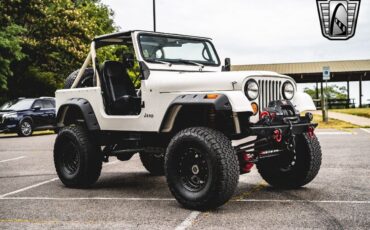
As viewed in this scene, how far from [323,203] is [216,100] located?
1.83 meters

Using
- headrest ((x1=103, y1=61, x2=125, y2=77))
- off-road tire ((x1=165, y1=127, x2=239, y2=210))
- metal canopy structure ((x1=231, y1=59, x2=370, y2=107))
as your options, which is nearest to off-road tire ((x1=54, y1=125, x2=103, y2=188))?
headrest ((x1=103, y1=61, x2=125, y2=77))

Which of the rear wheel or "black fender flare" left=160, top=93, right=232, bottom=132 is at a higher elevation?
"black fender flare" left=160, top=93, right=232, bottom=132

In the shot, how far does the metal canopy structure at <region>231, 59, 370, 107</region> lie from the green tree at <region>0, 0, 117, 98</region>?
1343 centimetres

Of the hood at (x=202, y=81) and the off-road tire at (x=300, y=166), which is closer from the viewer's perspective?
the hood at (x=202, y=81)

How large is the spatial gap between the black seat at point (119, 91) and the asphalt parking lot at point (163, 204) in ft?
3.77

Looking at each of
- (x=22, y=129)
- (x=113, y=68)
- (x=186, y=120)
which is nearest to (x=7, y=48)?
(x=22, y=129)

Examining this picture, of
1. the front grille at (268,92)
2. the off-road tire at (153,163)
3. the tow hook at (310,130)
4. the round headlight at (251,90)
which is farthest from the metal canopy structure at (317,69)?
the round headlight at (251,90)

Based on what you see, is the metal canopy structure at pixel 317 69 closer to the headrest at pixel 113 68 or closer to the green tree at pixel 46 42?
the green tree at pixel 46 42

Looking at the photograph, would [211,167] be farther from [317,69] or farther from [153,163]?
[317,69]

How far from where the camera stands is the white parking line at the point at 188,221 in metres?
5.10

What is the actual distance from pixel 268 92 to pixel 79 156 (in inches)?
114

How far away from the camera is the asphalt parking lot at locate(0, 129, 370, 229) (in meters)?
5.29

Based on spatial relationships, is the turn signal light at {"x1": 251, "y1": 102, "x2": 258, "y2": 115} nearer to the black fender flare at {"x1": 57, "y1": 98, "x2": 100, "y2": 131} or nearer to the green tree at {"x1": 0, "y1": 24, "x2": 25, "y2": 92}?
the black fender flare at {"x1": 57, "y1": 98, "x2": 100, "y2": 131}

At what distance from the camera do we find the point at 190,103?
5.88 m
